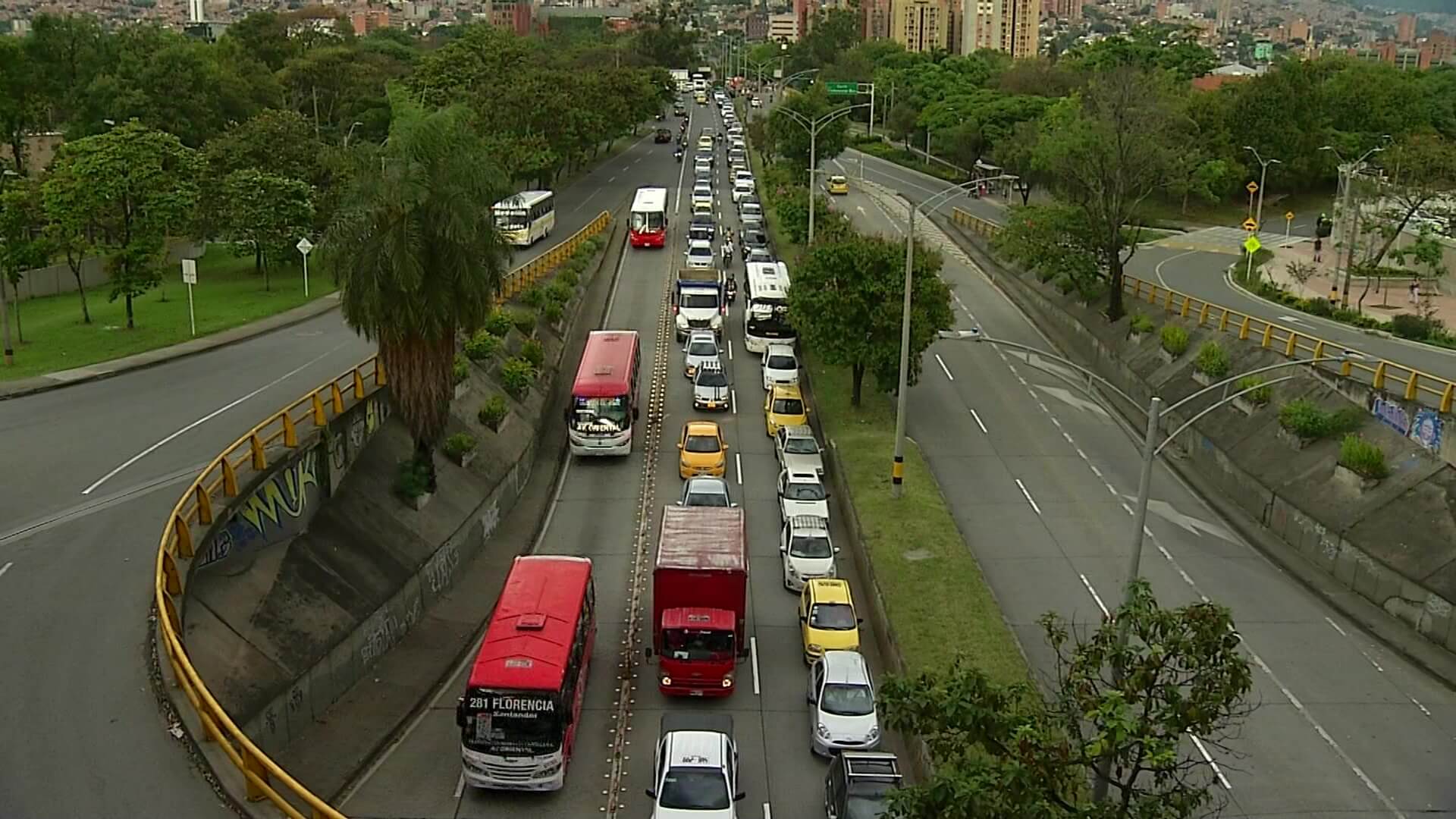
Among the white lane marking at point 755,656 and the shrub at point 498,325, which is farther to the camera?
the shrub at point 498,325

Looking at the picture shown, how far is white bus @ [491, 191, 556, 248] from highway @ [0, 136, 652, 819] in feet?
95.4

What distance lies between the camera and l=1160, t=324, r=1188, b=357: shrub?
49.8m

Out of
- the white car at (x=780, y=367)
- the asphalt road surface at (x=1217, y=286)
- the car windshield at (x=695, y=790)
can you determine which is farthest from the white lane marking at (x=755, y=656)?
the asphalt road surface at (x=1217, y=286)

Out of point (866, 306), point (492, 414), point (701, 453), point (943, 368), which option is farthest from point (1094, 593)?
point (943, 368)

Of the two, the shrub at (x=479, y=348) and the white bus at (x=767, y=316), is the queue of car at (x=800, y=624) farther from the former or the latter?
the shrub at (x=479, y=348)

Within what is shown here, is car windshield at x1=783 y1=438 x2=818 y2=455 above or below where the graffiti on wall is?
below

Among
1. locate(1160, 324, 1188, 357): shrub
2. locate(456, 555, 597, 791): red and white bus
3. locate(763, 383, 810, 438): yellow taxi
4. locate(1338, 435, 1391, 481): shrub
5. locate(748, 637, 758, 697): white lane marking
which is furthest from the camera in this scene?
locate(1160, 324, 1188, 357): shrub

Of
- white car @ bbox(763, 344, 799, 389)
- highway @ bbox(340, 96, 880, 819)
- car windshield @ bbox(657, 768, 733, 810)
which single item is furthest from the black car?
white car @ bbox(763, 344, 799, 389)

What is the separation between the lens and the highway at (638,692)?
23.6 metres

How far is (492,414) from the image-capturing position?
39.8 metres

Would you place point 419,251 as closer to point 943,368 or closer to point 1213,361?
point 1213,361

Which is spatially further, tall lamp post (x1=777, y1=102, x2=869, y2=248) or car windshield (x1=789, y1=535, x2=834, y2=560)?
tall lamp post (x1=777, y1=102, x2=869, y2=248)

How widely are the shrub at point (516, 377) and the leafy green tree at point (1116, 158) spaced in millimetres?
27025

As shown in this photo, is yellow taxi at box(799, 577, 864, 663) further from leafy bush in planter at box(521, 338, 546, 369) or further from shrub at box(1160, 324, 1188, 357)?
shrub at box(1160, 324, 1188, 357)
